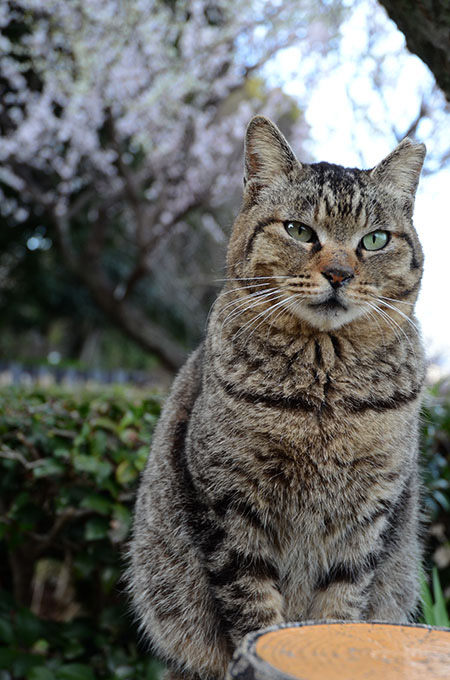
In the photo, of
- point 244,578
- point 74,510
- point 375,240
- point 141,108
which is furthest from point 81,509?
point 141,108

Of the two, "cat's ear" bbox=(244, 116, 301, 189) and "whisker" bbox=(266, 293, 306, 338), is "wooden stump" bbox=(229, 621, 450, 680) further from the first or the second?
"cat's ear" bbox=(244, 116, 301, 189)

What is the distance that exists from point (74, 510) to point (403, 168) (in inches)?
73.7

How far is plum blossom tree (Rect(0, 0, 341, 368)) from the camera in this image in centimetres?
675

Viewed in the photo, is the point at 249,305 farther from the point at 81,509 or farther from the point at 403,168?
the point at 81,509

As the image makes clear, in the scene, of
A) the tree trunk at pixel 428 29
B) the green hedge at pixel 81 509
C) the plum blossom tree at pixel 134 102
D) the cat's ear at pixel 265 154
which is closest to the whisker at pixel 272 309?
the cat's ear at pixel 265 154

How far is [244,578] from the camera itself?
1627 millimetres

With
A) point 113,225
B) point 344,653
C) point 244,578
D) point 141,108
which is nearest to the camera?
point 344,653

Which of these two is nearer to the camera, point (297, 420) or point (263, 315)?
point (297, 420)

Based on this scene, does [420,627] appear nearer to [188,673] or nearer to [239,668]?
[239,668]

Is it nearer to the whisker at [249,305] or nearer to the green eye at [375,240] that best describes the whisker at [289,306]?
the whisker at [249,305]

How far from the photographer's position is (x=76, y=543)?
2.82m

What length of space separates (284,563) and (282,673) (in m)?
0.88

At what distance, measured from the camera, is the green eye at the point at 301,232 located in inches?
69.9

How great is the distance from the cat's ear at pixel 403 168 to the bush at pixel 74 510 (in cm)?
140
